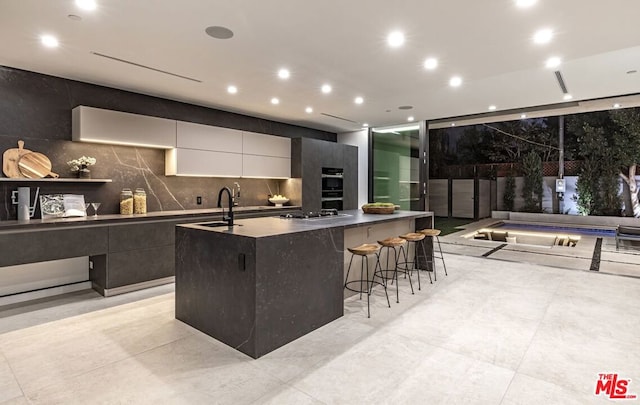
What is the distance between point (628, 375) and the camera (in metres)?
2.15

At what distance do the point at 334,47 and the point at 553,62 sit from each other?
7.66 feet

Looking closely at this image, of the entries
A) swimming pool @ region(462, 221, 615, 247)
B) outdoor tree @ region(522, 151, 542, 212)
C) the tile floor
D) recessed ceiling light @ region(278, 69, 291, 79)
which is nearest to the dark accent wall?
the tile floor

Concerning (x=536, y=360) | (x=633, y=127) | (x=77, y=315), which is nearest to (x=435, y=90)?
(x=536, y=360)

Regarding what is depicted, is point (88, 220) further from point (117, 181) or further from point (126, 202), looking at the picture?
point (117, 181)

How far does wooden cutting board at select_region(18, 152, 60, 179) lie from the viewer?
3654 mm

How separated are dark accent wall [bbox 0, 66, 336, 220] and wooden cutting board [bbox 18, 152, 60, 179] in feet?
0.32

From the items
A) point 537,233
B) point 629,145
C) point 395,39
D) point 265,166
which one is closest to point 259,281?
point 395,39

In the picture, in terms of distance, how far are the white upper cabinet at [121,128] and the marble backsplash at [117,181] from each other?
27cm

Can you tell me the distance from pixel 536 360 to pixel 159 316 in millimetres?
3198

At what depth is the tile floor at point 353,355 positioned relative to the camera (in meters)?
1.97

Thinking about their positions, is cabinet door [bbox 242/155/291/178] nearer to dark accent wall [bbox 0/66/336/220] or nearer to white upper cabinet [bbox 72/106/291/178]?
white upper cabinet [bbox 72/106/291/178]

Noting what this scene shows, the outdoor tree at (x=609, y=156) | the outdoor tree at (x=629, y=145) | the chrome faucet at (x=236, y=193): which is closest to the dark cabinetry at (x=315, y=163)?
the chrome faucet at (x=236, y=193)

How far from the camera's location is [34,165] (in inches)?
147

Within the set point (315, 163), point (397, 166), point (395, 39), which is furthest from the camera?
point (397, 166)
